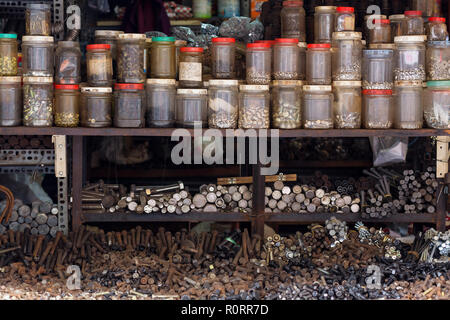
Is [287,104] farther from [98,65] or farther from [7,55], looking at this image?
[7,55]

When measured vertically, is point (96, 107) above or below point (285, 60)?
below

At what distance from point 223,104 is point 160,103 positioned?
0.37 meters

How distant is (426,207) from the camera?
15.7ft

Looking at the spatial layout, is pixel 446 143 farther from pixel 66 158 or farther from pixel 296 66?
pixel 66 158

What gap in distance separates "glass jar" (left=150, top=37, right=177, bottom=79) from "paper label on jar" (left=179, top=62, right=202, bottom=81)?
0.22 ft

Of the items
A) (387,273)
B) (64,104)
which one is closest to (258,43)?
(64,104)

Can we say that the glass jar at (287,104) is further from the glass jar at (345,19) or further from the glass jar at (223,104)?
the glass jar at (345,19)

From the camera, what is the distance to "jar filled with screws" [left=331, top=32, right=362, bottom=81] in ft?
14.3

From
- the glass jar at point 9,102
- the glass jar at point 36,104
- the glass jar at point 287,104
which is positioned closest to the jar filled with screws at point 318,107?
the glass jar at point 287,104

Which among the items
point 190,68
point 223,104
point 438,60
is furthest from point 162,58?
point 438,60

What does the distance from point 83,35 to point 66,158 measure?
1141 mm

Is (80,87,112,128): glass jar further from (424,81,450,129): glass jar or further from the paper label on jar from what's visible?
(424,81,450,129): glass jar

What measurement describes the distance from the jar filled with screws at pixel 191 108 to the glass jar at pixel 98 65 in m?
0.44

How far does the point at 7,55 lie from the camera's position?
14.1ft
